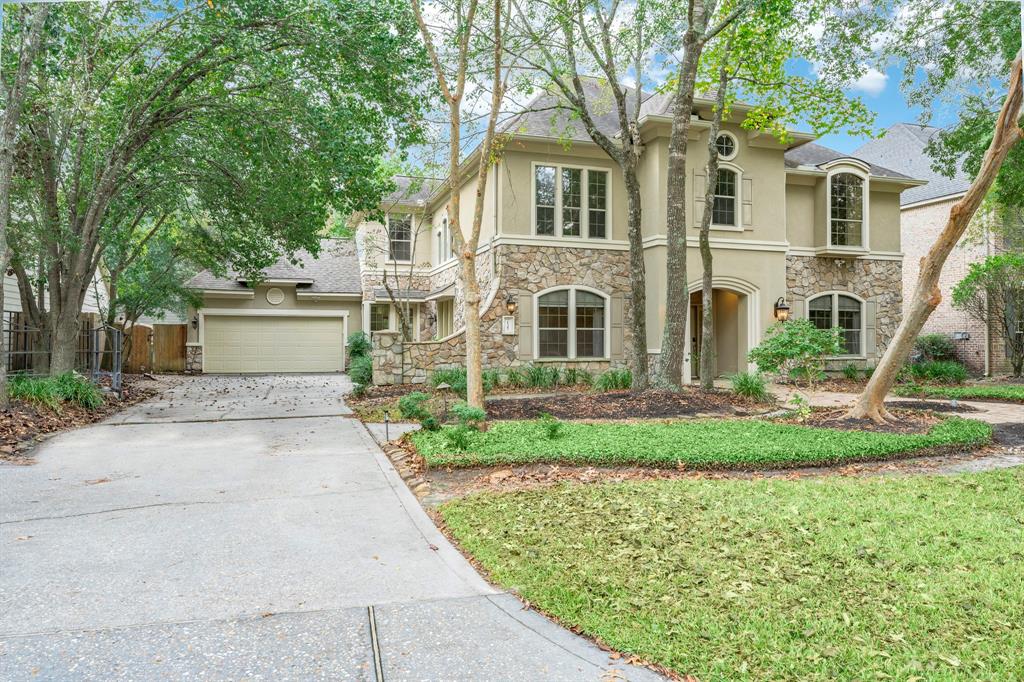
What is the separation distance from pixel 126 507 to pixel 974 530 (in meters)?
5.80

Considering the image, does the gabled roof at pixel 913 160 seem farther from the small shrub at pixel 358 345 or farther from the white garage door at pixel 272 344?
the white garage door at pixel 272 344

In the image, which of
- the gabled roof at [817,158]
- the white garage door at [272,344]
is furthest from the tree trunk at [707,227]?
the white garage door at [272,344]

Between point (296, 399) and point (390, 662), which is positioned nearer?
point (390, 662)

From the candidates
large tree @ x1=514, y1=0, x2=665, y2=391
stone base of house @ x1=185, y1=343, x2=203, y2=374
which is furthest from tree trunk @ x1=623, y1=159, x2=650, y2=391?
stone base of house @ x1=185, y1=343, x2=203, y2=374

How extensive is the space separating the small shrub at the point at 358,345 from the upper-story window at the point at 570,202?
7.28 meters

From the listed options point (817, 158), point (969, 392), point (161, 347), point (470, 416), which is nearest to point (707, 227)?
point (969, 392)

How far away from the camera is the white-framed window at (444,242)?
58.5 ft

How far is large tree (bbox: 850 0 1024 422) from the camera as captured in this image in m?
7.97

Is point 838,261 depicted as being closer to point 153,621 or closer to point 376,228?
point 376,228

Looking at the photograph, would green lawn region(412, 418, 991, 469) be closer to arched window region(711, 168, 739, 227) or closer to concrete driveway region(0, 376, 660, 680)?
concrete driveway region(0, 376, 660, 680)

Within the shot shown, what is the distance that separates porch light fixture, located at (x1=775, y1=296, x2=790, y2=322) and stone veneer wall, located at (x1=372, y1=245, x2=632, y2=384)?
3.25 metres

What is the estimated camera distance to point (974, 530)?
4.04 metres

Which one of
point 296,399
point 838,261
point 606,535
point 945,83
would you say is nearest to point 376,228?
point 296,399

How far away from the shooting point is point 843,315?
53.0ft
